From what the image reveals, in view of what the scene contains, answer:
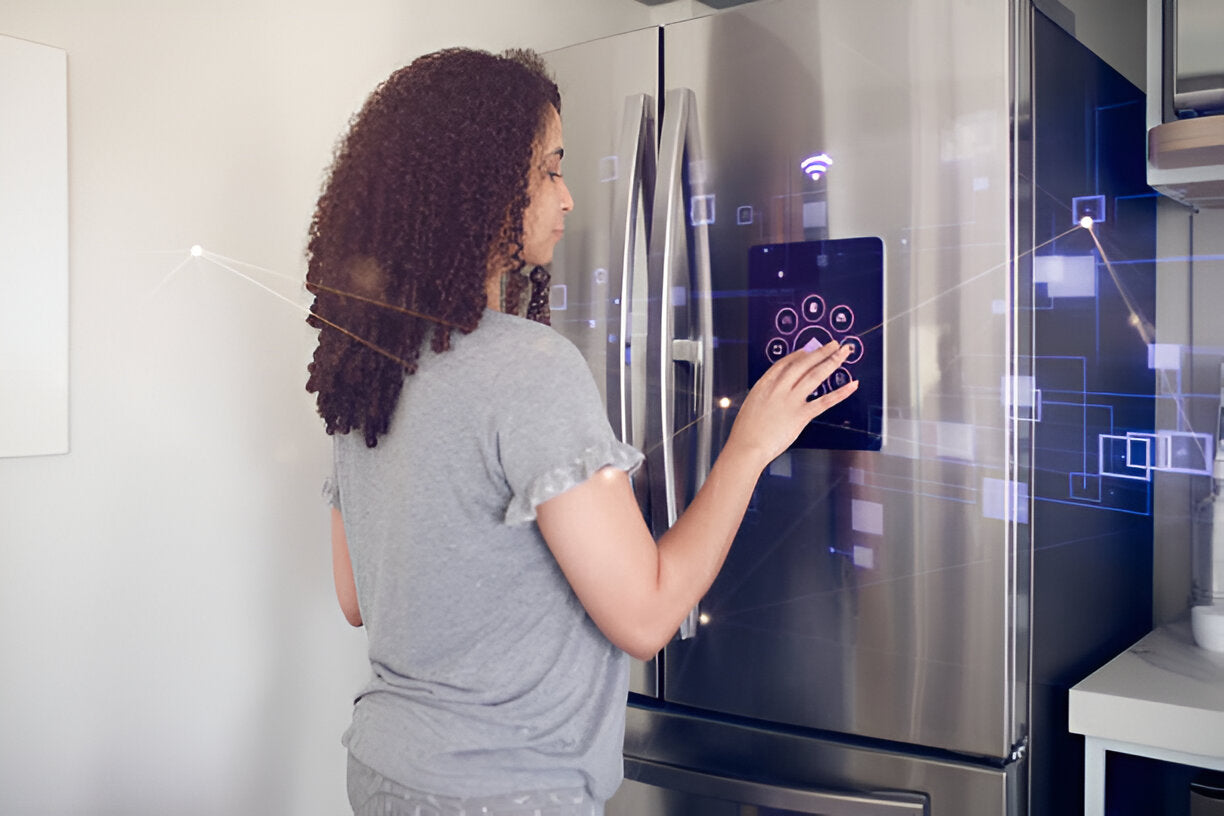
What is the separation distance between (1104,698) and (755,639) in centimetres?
43

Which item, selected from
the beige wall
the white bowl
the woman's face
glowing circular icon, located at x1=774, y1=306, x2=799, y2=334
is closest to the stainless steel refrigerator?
glowing circular icon, located at x1=774, y1=306, x2=799, y2=334

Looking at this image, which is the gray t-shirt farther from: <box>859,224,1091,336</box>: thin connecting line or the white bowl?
the white bowl

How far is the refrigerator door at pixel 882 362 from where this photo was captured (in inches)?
47.1

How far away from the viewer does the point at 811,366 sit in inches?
48.3

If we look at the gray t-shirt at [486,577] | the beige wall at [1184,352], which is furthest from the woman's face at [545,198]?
the beige wall at [1184,352]

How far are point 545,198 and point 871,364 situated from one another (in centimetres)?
50

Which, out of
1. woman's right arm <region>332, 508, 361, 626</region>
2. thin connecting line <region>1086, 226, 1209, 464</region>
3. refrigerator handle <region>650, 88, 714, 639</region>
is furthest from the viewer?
thin connecting line <region>1086, 226, 1209, 464</region>

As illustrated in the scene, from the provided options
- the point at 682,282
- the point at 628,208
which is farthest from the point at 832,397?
the point at 628,208

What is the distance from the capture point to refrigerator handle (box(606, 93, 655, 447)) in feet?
4.79

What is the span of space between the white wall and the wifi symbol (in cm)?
78

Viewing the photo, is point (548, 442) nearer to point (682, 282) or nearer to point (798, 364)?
point (798, 364)

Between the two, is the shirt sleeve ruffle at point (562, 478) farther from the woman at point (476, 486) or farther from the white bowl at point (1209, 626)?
the white bowl at point (1209, 626)

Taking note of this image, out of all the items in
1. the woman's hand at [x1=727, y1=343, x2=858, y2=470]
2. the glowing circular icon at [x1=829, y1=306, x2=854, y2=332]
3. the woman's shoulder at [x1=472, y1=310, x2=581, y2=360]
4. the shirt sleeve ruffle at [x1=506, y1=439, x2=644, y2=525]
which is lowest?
the shirt sleeve ruffle at [x1=506, y1=439, x2=644, y2=525]

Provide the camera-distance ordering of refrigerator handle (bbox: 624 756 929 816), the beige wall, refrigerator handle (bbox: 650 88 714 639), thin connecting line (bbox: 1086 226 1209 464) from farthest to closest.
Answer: the beige wall → thin connecting line (bbox: 1086 226 1209 464) → refrigerator handle (bbox: 650 88 714 639) → refrigerator handle (bbox: 624 756 929 816)
